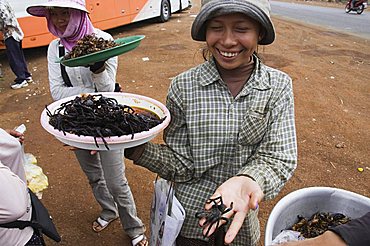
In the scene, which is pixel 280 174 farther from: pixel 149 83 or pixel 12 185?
pixel 149 83

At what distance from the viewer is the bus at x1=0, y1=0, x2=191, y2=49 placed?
8.22m

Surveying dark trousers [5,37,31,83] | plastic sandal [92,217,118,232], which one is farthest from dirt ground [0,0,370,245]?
dark trousers [5,37,31,83]

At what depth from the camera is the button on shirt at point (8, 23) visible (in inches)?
277

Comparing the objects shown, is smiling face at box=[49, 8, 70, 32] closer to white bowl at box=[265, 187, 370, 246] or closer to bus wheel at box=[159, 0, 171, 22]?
white bowl at box=[265, 187, 370, 246]

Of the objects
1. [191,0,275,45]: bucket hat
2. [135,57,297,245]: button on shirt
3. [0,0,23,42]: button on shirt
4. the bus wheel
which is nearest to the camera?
[191,0,275,45]: bucket hat

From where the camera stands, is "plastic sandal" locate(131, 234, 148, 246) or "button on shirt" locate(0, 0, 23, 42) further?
"button on shirt" locate(0, 0, 23, 42)

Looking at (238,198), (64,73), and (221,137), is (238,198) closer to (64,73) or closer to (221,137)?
(221,137)

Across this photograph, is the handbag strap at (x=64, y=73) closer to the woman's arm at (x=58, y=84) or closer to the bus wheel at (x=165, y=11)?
the woman's arm at (x=58, y=84)

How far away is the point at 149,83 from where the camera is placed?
736 centimetres

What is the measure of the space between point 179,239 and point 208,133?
73 cm

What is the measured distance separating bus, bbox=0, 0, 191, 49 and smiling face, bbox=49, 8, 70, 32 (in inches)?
232

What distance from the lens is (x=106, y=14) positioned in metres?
10.6

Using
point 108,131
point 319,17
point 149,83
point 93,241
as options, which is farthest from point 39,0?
point 319,17

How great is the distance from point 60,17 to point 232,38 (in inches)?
71.9
